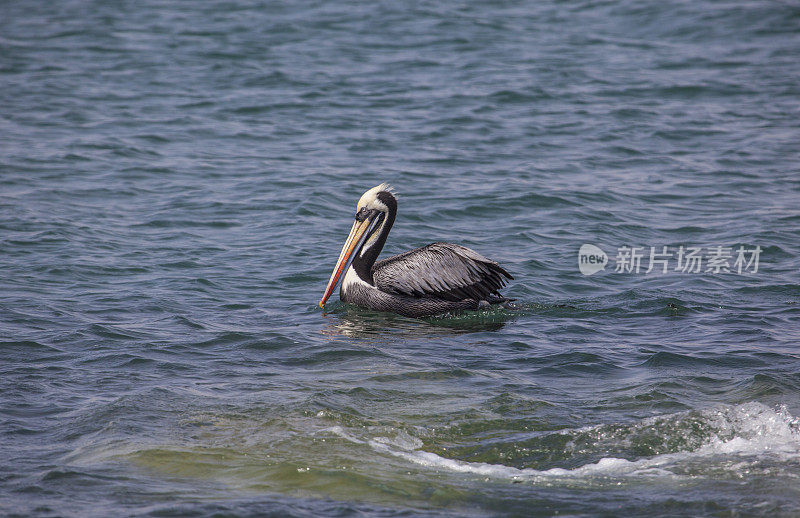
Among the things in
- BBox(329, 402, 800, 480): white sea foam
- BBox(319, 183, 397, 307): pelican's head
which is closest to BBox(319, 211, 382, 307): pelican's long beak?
BBox(319, 183, 397, 307): pelican's head

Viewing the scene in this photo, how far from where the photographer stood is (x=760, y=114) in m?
14.3

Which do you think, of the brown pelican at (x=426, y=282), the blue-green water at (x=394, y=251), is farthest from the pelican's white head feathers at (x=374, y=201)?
the blue-green water at (x=394, y=251)

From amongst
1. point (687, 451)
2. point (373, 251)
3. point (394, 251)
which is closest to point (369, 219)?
point (373, 251)

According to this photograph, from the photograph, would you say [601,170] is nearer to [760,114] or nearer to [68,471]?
[760,114]

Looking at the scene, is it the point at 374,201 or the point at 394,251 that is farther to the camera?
the point at 394,251

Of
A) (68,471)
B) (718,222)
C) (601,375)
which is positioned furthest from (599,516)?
(718,222)

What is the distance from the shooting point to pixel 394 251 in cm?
976

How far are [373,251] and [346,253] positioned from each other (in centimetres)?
24

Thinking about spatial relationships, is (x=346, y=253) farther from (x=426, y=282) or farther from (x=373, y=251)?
(x=426, y=282)

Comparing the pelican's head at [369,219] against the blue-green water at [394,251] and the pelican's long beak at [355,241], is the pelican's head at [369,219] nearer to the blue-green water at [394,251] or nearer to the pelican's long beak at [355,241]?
the pelican's long beak at [355,241]

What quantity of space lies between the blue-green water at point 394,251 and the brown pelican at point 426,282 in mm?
171

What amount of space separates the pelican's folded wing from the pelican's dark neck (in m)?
0.17

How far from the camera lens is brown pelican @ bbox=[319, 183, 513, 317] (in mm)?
7980

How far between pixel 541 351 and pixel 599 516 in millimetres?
2615
